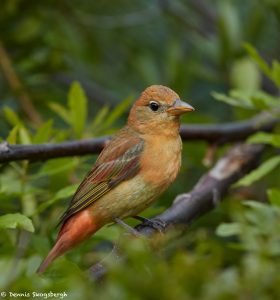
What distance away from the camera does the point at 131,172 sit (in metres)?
4.34

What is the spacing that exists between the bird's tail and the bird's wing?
60 millimetres

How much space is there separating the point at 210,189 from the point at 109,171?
613 millimetres

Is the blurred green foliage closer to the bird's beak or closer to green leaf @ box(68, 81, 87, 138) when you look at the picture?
green leaf @ box(68, 81, 87, 138)

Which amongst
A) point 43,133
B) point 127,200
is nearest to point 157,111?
point 127,200

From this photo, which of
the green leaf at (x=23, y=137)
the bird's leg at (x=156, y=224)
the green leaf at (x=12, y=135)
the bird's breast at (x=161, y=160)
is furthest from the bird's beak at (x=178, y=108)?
the green leaf at (x=12, y=135)

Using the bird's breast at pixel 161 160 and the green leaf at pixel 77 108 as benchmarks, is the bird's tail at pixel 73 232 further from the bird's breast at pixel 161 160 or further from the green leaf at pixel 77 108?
the green leaf at pixel 77 108

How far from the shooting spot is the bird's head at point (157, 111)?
4598 mm

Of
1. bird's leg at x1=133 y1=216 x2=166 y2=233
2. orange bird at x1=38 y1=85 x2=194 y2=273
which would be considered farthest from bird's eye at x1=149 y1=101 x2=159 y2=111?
bird's leg at x1=133 y1=216 x2=166 y2=233

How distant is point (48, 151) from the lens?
12.5 ft

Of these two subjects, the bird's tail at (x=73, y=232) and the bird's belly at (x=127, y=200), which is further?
the bird's belly at (x=127, y=200)

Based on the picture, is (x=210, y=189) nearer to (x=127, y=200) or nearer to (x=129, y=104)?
(x=127, y=200)

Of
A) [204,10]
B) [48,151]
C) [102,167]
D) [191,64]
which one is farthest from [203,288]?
[204,10]

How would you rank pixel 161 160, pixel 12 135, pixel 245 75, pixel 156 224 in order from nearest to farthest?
1. pixel 12 135
2. pixel 156 224
3. pixel 161 160
4. pixel 245 75

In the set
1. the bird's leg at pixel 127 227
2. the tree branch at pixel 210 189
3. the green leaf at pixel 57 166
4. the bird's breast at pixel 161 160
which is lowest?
the bird's leg at pixel 127 227
